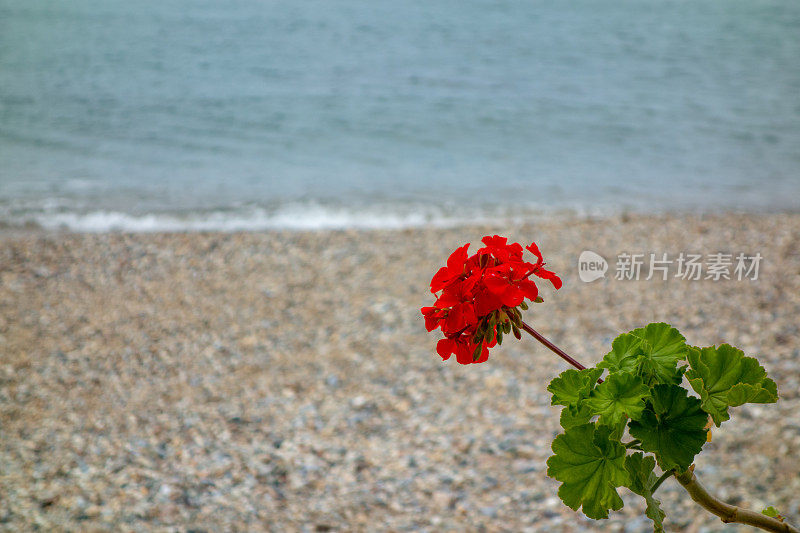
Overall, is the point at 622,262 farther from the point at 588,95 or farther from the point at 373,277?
the point at 588,95

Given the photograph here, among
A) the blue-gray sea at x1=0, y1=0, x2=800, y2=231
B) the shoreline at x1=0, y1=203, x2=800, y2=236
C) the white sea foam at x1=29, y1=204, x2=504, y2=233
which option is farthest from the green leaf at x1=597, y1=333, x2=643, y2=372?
the blue-gray sea at x1=0, y1=0, x2=800, y2=231

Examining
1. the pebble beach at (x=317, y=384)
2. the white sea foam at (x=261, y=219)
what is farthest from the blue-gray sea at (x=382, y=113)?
the pebble beach at (x=317, y=384)

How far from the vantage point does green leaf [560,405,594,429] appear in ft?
3.49

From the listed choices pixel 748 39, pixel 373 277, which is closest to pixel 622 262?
pixel 373 277

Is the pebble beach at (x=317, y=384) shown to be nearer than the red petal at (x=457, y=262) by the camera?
No

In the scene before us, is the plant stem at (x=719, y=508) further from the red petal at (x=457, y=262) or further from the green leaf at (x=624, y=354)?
the red petal at (x=457, y=262)

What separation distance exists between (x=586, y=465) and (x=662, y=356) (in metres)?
0.20

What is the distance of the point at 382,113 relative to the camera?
11195 millimetres

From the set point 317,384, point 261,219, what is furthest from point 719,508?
point 261,219

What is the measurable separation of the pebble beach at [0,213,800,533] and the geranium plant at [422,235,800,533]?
185cm

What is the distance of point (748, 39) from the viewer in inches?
658

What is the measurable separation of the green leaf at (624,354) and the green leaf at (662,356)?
0.04ft

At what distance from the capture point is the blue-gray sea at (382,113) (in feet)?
25.3

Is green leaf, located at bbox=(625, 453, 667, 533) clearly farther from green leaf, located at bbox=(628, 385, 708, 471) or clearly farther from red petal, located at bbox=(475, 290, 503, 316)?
red petal, located at bbox=(475, 290, 503, 316)
